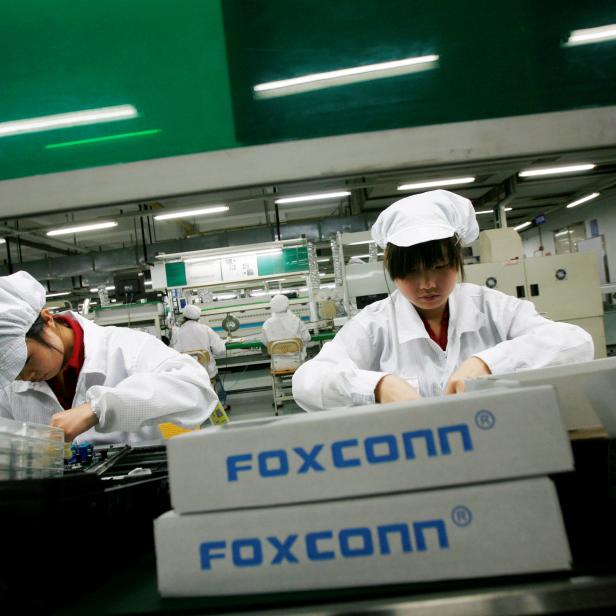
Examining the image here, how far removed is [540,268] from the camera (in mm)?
4344

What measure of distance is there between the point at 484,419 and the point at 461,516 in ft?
0.34

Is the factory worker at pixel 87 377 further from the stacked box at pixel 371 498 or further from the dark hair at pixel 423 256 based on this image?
the stacked box at pixel 371 498

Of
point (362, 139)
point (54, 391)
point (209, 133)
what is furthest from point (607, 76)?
point (54, 391)

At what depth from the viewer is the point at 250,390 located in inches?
285

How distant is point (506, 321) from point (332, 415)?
1.14 metres

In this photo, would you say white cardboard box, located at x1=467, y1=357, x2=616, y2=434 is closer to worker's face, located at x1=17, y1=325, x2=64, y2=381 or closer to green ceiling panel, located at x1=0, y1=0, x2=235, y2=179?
green ceiling panel, located at x1=0, y1=0, x2=235, y2=179

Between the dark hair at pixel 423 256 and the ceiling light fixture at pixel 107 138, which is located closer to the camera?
the ceiling light fixture at pixel 107 138

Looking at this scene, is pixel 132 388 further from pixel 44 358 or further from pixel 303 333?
pixel 303 333

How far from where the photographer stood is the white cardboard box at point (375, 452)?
460mm

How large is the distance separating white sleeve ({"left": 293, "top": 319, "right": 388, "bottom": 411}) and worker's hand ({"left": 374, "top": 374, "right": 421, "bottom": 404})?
1 cm

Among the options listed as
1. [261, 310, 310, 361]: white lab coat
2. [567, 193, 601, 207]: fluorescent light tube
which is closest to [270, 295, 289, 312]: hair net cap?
[261, 310, 310, 361]: white lab coat

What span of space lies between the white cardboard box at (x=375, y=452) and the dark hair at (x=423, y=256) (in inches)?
32.6

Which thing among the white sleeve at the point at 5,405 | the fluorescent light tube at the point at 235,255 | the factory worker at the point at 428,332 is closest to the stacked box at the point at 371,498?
the factory worker at the point at 428,332

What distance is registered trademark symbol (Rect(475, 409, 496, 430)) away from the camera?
46cm
